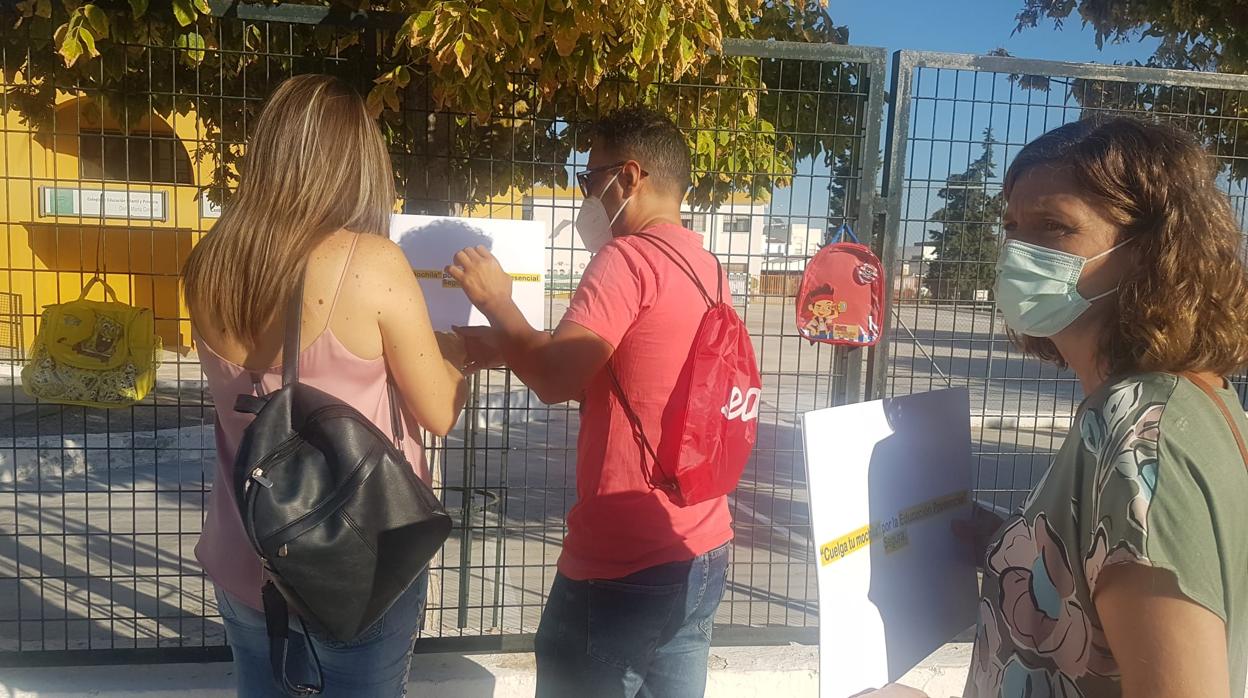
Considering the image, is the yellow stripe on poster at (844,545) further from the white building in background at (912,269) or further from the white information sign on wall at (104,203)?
the white information sign on wall at (104,203)

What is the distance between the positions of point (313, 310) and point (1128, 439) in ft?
4.65

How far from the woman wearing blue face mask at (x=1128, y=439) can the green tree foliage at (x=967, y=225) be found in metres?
2.08

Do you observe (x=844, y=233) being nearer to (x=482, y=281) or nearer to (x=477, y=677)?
(x=482, y=281)

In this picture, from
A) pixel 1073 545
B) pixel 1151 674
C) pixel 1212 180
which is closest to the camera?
pixel 1151 674

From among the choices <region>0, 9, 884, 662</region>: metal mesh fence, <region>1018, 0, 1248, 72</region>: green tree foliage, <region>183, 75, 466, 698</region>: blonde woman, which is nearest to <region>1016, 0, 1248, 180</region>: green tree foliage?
<region>1018, 0, 1248, 72</region>: green tree foliage

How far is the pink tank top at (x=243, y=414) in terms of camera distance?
1.71 m

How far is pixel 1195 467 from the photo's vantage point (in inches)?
44.3

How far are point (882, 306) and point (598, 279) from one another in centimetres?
160

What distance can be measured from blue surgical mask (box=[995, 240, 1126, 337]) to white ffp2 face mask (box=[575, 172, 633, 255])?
107cm

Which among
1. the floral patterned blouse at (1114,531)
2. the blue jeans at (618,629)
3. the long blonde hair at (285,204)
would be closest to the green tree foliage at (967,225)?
the blue jeans at (618,629)

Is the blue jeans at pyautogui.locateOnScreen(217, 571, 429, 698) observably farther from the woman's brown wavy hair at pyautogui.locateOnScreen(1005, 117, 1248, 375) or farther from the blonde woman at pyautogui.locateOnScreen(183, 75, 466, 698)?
the woman's brown wavy hair at pyautogui.locateOnScreen(1005, 117, 1248, 375)

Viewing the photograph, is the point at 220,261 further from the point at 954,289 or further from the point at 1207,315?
the point at 954,289

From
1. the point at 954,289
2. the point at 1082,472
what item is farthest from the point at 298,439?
the point at 954,289

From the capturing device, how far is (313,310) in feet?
5.53
